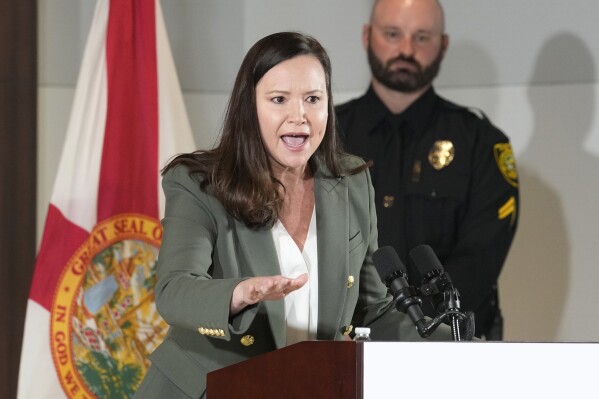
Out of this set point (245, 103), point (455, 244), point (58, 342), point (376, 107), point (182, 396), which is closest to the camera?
point (182, 396)

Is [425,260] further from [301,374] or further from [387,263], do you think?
[301,374]

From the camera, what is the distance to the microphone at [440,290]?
1.78 metres

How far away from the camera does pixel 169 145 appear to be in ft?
12.8

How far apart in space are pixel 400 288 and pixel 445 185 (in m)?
2.33

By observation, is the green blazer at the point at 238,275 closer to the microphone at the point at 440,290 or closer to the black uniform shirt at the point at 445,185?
the microphone at the point at 440,290

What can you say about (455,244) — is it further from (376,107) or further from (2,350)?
(2,350)

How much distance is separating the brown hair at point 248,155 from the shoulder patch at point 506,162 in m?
2.12

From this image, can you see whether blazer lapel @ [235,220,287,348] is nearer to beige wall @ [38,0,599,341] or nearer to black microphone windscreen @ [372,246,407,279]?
black microphone windscreen @ [372,246,407,279]

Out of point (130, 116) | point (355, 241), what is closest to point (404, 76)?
point (130, 116)

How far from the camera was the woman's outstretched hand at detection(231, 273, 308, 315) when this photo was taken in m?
1.58

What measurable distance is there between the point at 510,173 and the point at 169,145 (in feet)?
4.50

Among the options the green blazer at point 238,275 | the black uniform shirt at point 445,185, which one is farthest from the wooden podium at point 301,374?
the black uniform shirt at point 445,185

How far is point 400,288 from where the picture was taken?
182 cm

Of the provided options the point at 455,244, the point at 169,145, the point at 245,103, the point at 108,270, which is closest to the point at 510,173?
the point at 455,244
